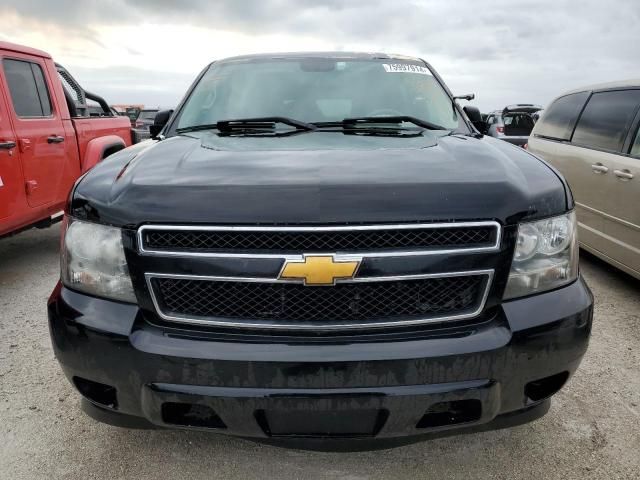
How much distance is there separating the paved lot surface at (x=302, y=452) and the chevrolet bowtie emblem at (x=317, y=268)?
3.27ft

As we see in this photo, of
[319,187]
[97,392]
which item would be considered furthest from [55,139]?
[319,187]

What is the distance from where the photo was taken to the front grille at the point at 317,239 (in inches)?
67.5

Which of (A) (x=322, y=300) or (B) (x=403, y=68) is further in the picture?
(B) (x=403, y=68)

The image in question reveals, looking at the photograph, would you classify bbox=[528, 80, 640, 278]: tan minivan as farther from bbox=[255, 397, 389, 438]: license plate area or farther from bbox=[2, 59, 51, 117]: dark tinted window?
bbox=[2, 59, 51, 117]: dark tinted window

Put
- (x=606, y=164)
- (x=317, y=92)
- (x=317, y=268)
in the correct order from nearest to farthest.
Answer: (x=317, y=268)
(x=317, y=92)
(x=606, y=164)

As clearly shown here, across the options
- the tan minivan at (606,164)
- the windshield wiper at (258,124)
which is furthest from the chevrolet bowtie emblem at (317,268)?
the tan minivan at (606,164)

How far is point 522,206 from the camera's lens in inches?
72.2

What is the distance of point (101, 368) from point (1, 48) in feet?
13.2

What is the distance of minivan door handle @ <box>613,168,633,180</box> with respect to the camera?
4.21m

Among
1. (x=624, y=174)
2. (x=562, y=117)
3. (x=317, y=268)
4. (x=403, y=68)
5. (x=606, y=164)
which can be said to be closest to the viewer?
(x=317, y=268)

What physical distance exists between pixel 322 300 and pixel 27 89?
448cm

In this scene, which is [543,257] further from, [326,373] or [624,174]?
[624,174]

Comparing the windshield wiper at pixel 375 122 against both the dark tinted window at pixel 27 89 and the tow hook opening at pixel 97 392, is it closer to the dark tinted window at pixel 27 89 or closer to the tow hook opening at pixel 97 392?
the tow hook opening at pixel 97 392

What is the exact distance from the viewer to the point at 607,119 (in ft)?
15.8
